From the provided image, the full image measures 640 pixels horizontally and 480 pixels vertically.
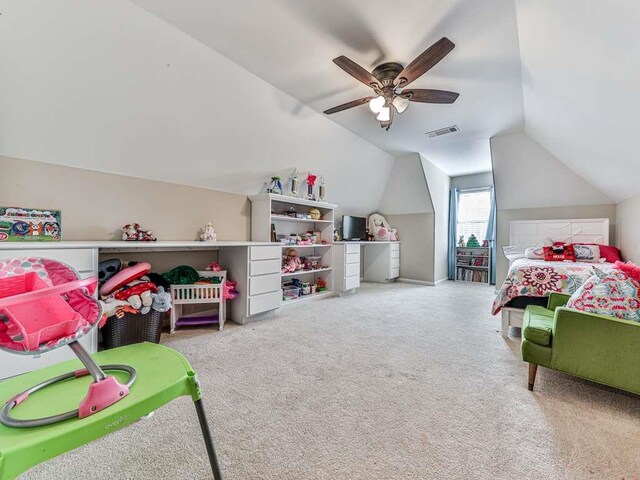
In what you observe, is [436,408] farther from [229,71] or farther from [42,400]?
[229,71]

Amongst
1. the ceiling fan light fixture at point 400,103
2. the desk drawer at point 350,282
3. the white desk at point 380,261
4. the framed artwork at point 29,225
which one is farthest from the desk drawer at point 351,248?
the framed artwork at point 29,225

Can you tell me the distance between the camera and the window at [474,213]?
630cm

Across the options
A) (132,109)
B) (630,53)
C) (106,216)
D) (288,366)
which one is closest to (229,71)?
(132,109)

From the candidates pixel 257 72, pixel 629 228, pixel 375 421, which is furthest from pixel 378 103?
pixel 629 228

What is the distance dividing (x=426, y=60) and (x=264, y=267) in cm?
253

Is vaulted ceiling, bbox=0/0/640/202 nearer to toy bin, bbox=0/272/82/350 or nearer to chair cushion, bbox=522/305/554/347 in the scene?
chair cushion, bbox=522/305/554/347

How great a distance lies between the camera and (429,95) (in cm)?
251

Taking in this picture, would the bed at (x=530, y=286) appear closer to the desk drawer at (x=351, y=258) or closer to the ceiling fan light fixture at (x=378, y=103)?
the ceiling fan light fixture at (x=378, y=103)

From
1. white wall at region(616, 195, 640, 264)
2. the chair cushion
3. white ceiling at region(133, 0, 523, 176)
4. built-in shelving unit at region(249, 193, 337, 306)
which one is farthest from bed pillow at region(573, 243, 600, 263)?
built-in shelving unit at region(249, 193, 337, 306)

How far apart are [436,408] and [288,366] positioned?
1069mm

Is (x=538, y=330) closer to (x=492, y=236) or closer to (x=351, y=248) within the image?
(x=351, y=248)

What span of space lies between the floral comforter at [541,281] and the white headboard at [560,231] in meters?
2.03

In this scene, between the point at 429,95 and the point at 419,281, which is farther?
the point at 419,281

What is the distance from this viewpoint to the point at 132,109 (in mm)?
2334
